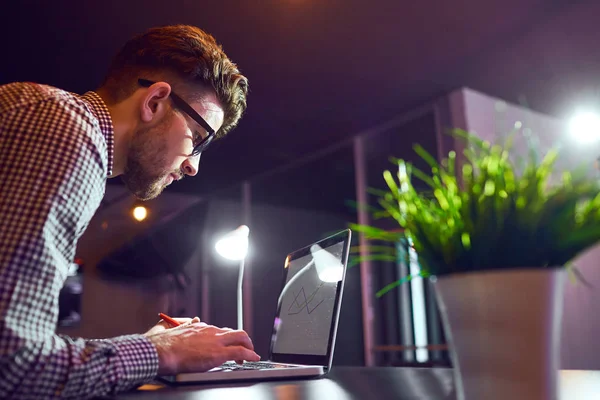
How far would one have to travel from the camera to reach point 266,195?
6141 mm

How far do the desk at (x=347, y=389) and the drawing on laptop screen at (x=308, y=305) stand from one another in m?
0.19

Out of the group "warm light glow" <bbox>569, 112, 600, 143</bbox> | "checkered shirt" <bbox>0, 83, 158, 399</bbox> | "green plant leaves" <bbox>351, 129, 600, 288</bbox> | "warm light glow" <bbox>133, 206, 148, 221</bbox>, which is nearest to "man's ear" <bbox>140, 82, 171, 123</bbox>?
"checkered shirt" <bbox>0, 83, 158, 399</bbox>

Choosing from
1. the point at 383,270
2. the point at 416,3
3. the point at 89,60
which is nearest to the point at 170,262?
the point at 383,270

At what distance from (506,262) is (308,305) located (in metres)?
0.81

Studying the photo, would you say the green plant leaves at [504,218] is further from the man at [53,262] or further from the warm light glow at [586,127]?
the warm light glow at [586,127]

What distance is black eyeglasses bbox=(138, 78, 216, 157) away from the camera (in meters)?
1.40

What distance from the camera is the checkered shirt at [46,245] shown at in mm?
736

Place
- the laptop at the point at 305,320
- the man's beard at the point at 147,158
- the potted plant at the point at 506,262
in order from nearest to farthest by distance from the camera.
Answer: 1. the potted plant at the point at 506,262
2. the laptop at the point at 305,320
3. the man's beard at the point at 147,158

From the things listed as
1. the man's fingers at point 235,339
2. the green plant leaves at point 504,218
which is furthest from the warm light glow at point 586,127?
the green plant leaves at point 504,218

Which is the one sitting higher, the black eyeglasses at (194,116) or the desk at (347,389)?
the black eyeglasses at (194,116)

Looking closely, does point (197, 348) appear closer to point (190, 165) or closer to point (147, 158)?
point (147, 158)

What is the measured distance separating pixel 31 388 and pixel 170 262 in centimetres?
523

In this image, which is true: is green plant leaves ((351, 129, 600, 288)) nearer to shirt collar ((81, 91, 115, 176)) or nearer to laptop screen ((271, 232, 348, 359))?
laptop screen ((271, 232, 348, 359))

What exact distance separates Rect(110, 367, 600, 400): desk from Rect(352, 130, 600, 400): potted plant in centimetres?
19
